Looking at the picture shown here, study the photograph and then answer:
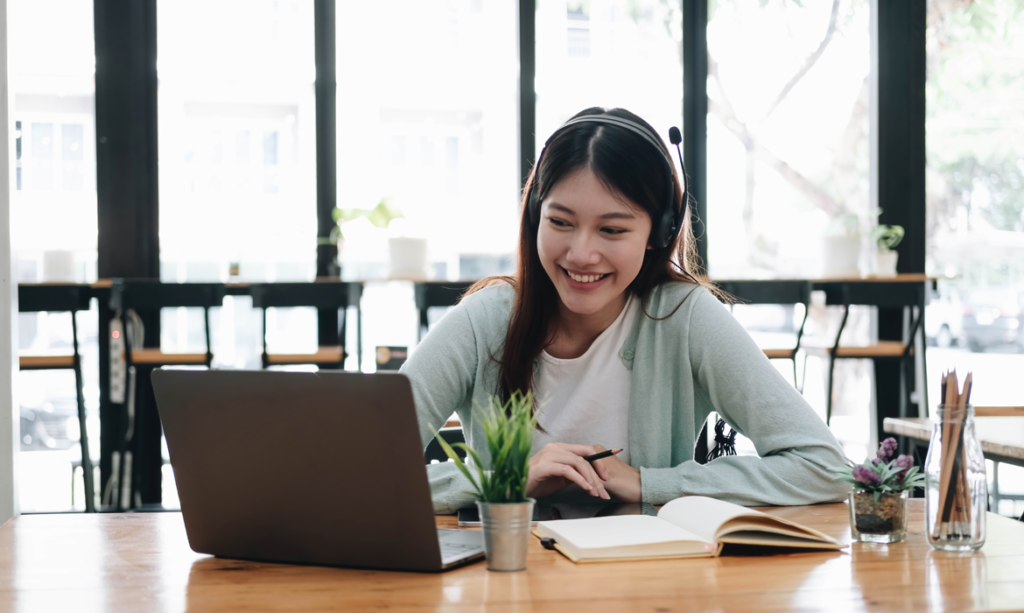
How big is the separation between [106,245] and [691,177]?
10.7 ft

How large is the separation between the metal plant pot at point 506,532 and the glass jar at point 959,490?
1.52 ft

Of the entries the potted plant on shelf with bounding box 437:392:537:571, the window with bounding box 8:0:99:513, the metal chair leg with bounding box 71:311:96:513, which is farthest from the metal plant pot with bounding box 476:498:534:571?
the window with bounding box 8:0:99:513

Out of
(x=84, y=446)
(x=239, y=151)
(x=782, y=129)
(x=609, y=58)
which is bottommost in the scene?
(x=84, y=446)

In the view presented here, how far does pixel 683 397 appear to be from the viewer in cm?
148

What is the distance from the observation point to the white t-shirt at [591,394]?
1505 mm

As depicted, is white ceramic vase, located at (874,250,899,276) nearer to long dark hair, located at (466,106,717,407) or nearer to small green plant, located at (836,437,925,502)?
long dark hair, located at (466,106,717,407)

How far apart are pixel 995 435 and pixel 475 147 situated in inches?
136

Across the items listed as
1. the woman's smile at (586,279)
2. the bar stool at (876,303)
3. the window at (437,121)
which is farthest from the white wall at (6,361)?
the bar stool at (876,303)

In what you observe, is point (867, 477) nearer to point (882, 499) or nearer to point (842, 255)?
point (882, 499)

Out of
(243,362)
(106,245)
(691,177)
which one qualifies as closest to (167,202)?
(106,245)

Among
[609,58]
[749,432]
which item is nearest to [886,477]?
[749,432]

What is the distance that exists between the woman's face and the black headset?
0.14 ft

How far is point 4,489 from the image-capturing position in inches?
81.0

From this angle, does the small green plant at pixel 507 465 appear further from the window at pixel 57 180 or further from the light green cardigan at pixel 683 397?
the window at pixel 57 180
